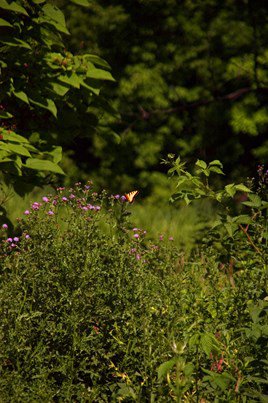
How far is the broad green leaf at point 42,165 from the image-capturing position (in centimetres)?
514

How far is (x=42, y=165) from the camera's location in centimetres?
519

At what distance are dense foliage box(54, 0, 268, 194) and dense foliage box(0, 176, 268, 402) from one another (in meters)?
3.81

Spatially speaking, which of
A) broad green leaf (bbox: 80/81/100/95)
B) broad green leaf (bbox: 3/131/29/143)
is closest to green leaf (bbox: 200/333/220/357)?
broad green leaf (bbox: 3/131/29/143)

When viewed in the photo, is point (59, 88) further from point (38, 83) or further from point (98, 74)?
point (98, 74)

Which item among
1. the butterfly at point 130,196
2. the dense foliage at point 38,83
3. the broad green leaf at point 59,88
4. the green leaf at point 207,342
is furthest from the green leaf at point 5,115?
the green leaf at point 207,342

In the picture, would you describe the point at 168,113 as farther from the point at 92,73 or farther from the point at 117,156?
the point at 92,73

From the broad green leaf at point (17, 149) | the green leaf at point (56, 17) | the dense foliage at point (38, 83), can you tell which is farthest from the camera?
the green leaf at point (56, 17)

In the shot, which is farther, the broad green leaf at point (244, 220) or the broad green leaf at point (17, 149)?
the broad green leaf at point (17, 149)

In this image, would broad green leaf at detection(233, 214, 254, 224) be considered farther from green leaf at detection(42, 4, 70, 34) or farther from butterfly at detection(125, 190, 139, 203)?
green leaf at detection(42, 4, 70, 34)

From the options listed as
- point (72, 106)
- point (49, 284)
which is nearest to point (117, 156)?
point (72, 106)

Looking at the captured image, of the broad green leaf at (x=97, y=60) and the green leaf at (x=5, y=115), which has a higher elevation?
the broad green leaf at (x=97, y=60)

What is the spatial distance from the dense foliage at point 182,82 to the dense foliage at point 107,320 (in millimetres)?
3812

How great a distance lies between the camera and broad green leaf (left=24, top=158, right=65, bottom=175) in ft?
16.9

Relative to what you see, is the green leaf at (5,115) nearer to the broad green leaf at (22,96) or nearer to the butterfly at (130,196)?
the broad green leaf at (22,96)
